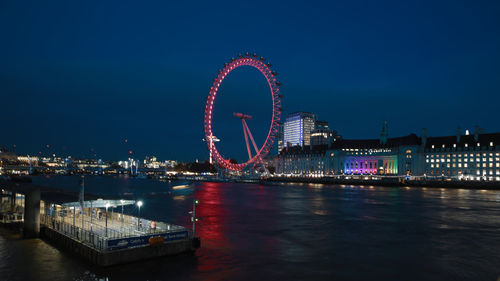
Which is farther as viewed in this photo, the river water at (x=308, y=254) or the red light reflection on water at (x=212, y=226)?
the red light reflection on water at (x=212, y=226)

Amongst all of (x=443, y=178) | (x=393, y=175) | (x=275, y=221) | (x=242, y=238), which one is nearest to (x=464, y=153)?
(x=443, y=178)

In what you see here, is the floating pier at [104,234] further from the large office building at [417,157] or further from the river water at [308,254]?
the large office building at [417,157]

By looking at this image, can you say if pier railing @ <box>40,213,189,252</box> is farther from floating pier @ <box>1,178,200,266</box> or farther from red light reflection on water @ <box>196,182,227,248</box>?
red light reflection on water @ <box>196,182,227,248</box>

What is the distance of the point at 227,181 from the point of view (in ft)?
551

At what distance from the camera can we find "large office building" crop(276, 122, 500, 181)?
134875 mm

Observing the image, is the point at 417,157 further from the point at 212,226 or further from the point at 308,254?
the point at 308,254

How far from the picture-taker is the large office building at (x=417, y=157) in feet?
443

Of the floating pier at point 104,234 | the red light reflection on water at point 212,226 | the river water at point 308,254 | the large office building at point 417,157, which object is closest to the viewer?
the river water at point 308,254

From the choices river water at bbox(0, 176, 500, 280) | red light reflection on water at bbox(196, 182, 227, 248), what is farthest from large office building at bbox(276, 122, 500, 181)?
red light reflection on water at bbox(196, 182, 227, 248)

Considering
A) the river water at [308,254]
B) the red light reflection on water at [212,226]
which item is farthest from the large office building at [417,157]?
the red light reflection on water at [212,226]

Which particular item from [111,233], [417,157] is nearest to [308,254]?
[111,233]

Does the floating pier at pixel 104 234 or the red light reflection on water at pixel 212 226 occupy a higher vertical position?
the floating pier at pixel 104 234

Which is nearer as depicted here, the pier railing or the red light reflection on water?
the pier railing

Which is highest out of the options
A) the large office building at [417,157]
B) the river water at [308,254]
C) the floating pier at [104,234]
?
the large office building at [417,157]
